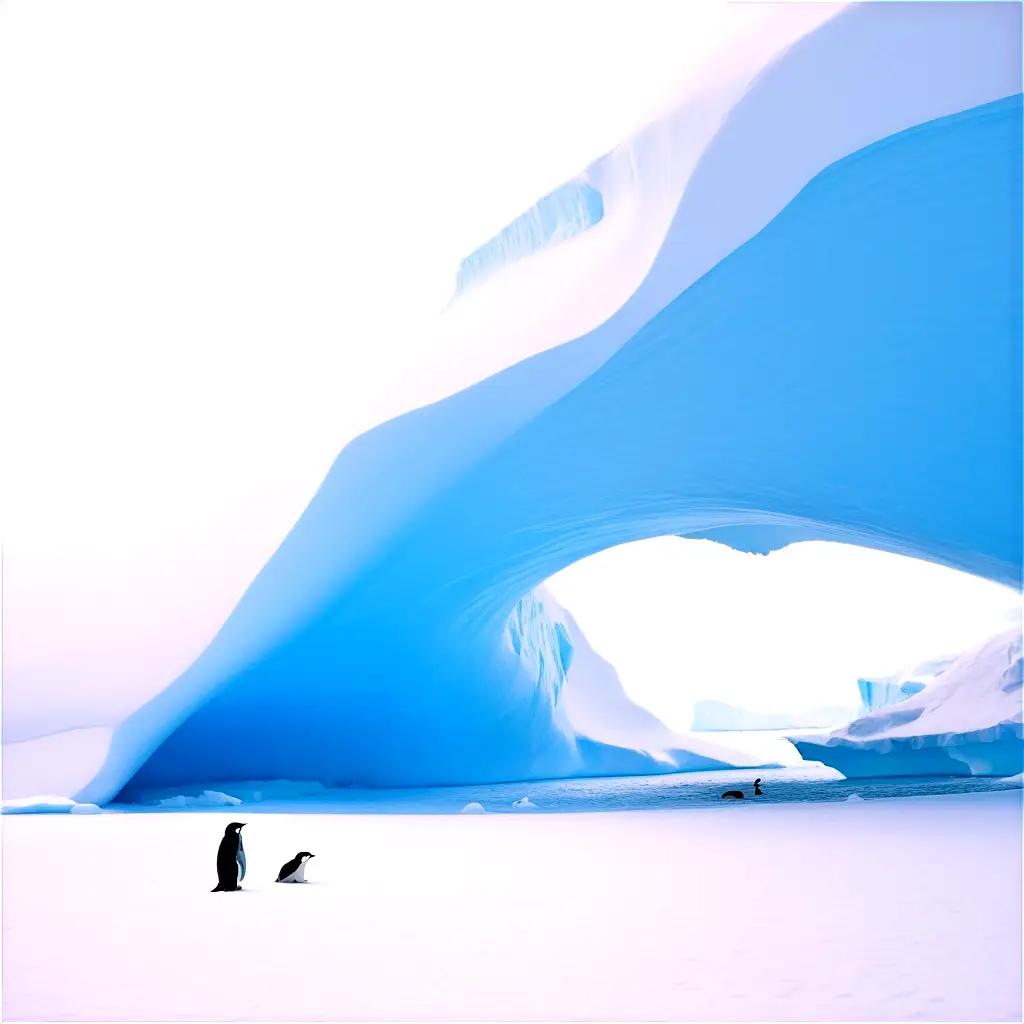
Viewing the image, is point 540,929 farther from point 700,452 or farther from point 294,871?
point 700,452

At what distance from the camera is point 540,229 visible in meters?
8.17

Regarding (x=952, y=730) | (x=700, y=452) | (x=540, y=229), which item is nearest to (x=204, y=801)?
(x=700, y=452)

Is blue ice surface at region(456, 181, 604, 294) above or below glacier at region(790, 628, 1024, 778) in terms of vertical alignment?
above

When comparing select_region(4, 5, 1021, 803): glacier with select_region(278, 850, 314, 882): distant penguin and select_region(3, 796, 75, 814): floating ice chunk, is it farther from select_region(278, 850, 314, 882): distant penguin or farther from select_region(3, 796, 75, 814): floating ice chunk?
select_region(278, 850, 314, 882): distant penguin

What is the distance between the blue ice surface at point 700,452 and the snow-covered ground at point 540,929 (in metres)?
3.56

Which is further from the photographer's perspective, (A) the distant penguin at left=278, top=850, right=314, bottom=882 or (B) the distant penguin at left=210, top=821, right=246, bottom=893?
(A) the distant penguin at left=278, top=850, right=314, bottom=882

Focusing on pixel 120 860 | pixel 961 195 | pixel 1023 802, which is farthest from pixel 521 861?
pixel 961 195

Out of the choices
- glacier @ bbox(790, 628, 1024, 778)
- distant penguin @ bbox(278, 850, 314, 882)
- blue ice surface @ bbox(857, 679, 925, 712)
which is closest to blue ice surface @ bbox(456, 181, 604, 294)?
distant penguin @ bbox(278, 850, 314, 882)

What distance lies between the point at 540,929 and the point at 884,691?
88.8 ft

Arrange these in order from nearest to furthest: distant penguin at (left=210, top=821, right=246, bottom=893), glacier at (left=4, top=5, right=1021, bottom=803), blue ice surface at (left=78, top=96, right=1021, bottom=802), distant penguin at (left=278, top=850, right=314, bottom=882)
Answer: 1. distant penguin at (left=210, top=821, right=246, bottom=893)
2. distant penguin at (left=278, top=850, right=314, bottom=882)
3. glacier at (left=4, top=5, right=1021, bottom=803)
4. blue ice surface at (left=78, top=96, right=1021, bottom=802)

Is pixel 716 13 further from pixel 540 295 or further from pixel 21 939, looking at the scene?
pixel 21 939

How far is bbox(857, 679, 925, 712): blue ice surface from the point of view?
2417 centimetres

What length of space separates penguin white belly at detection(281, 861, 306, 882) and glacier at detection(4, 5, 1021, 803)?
4.39m

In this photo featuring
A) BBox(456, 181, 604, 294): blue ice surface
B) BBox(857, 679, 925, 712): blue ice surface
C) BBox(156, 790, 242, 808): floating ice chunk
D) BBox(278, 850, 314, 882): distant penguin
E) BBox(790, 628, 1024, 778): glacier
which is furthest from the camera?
BBox(857, 679, 925, 712): blue ice surface
